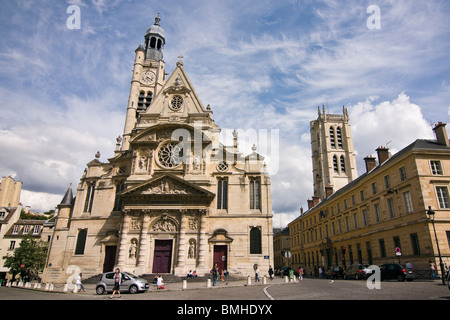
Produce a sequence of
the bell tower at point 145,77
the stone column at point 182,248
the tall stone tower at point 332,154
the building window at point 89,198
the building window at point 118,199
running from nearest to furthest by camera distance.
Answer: the stone column at point 182,248, the building window at point 118,199, the building window at point 89,198, the bell tower at point 145,77, the tall stone tower at point 332,154

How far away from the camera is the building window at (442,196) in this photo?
2250 cm

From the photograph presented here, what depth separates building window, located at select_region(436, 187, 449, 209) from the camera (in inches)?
886

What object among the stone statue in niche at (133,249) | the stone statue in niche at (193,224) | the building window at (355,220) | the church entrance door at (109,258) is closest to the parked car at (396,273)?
the building window at (355,220)

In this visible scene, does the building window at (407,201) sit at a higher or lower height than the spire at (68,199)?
lower

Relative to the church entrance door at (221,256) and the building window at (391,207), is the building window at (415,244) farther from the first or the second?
the church entrance door at (221,256)

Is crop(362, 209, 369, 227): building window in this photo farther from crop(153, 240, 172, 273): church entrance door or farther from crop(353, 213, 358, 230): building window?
crop(153, 240, 172, 273): church entrance door

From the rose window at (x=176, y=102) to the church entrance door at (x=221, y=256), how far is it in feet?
53.7

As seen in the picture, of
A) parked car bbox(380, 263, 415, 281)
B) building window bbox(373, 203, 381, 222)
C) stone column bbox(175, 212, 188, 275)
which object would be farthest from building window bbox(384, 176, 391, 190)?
stone column bbox(175, 212, 188, 275)

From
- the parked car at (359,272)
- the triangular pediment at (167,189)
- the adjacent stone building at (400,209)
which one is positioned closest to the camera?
the adjacent stone building at (400,209)

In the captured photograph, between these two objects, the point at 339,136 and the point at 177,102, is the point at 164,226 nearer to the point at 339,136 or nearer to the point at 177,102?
the point at 177,102

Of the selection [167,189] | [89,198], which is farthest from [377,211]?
[89,198]

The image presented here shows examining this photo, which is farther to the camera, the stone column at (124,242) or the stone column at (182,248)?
the stone column at (124,242)

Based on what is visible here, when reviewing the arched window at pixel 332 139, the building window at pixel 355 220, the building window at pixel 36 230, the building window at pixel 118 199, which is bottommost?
the building window at pixel 36 230
